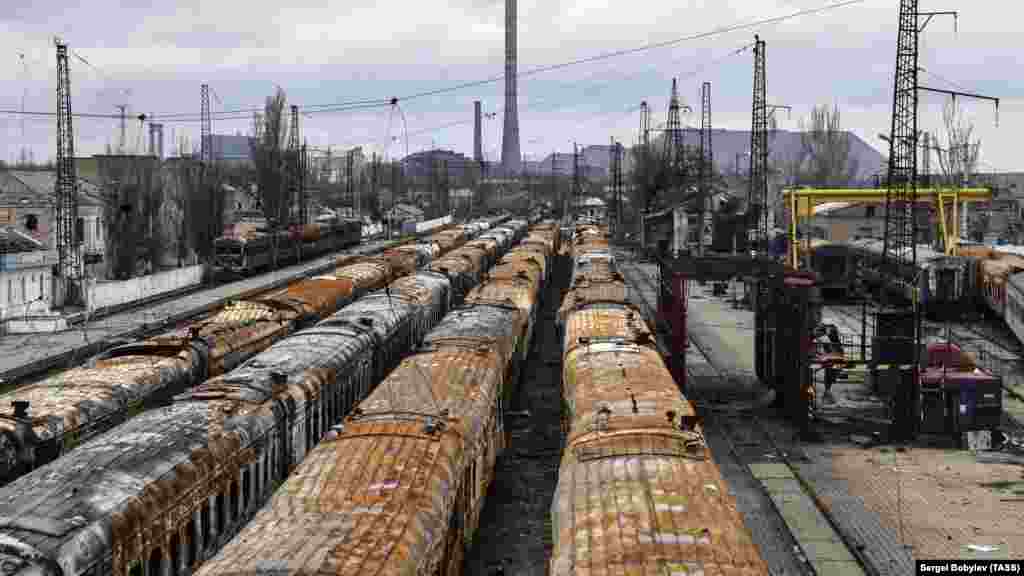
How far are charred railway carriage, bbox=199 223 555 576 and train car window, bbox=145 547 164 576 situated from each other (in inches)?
65.0

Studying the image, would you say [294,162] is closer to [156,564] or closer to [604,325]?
Result: [604,325]

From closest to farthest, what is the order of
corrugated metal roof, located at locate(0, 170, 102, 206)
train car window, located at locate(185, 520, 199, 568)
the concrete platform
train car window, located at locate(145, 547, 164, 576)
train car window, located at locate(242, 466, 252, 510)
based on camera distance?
train car window, located at locate(145, 547, 164, 576) < train car window, located at locate(185, 520, 199, 568) < train car window, located at locate(242, 466, 252, 510) < the concrete platform < corrugated metal roof, located at locate(0, 170, 102, 206)

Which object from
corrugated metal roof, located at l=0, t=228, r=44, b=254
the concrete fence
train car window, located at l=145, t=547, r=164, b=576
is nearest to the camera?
train car window, located at l=145, t=547, r=164, b=576

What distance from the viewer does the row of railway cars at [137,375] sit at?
1442cm

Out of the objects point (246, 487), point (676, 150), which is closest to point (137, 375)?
point (246, 487)

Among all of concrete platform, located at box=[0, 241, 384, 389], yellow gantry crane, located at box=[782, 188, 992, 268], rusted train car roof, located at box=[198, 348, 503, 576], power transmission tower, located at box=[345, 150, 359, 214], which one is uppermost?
power transmission tower, located at box=[345, 150, 359, 214]

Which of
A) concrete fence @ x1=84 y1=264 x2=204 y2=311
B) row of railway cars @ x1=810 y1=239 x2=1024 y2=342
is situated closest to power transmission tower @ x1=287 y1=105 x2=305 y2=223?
concrete fence @ x1=84 y1=264 x2=204 y2=311

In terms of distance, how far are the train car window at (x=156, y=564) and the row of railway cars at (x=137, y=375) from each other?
329 cm

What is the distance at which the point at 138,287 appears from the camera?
5094 centimetres

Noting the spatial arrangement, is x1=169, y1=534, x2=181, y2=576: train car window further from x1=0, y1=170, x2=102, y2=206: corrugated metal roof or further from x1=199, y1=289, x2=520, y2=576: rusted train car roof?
x1=0, y1=170, x2=102, y2=206: corrugated metal roof

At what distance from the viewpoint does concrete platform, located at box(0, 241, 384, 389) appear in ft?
110

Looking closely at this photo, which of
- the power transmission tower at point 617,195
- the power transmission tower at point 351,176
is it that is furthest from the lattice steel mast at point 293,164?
the power transmission tower at point 617,195

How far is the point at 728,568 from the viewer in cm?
920

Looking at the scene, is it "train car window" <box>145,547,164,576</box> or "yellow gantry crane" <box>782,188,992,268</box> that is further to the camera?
"yellow gantry crane" <box>782,188,992,268</box>
